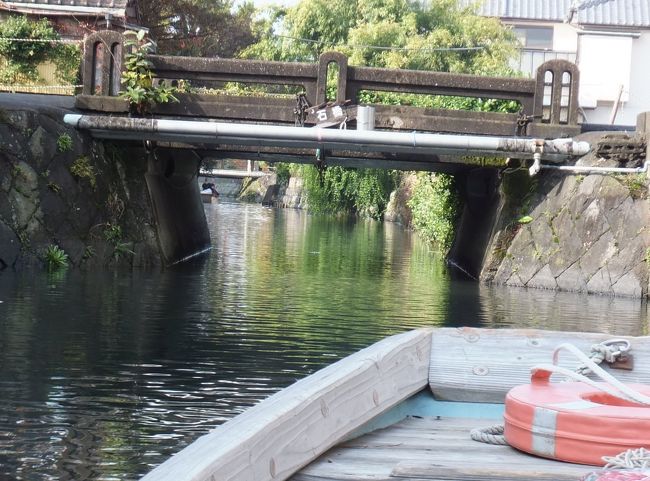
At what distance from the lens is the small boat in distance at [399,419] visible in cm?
328

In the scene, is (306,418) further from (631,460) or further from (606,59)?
(606,59)

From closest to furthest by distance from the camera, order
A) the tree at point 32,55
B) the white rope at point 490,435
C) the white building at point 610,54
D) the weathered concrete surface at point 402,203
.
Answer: the white rope at point 490,435, the tree at point 32,55, the weathered concrete surface at point 402,203, the white building at point 610,54

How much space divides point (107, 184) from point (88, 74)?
182cm

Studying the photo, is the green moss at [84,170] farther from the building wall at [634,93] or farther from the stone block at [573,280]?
the building wall at [634,93]

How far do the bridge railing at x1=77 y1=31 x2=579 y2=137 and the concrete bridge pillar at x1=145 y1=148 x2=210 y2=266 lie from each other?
1677mm

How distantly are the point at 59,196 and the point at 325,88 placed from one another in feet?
14.9

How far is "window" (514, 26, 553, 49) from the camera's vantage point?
155 feet

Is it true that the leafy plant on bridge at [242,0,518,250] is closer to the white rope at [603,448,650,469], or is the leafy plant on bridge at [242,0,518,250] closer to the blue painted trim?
the blue painted trim

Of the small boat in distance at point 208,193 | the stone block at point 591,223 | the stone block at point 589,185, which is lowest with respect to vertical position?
the small boat in distance at point 208,193

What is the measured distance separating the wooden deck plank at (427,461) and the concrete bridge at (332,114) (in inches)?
499

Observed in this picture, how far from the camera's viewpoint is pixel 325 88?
59.8ft

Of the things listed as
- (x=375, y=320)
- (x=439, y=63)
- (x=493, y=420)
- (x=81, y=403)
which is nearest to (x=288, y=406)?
(x=493, y=420)

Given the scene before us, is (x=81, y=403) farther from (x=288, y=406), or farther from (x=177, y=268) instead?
(x=177, y=268)

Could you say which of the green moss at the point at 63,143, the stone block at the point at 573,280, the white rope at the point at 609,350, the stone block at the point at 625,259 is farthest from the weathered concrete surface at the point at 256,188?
the white rope at the point at 609,350
